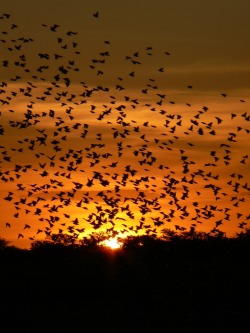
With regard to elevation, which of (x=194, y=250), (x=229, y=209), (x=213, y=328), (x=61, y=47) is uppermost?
(x=194, y=250)

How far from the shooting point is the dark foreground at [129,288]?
6341cm

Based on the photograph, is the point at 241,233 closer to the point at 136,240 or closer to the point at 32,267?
the point at 136,240

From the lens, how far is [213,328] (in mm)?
60094

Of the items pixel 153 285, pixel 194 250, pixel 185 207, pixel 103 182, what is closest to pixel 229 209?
pixel 185 207

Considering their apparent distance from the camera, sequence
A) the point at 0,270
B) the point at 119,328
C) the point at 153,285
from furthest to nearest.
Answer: the point at 0,270 < the point at 153,285 < the point at 119,328

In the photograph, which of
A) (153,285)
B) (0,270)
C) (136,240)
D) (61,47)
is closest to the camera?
(61,47)

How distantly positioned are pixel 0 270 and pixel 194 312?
2561cm

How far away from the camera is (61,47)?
154 feet

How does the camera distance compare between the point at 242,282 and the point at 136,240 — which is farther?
the point at 136,240

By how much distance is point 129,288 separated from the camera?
8112 centimetres

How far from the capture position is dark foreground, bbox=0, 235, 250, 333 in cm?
6341

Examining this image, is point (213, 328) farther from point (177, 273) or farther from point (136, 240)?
point (136, 240)

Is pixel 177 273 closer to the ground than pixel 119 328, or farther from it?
farther from it

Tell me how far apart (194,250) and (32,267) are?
23195mm
